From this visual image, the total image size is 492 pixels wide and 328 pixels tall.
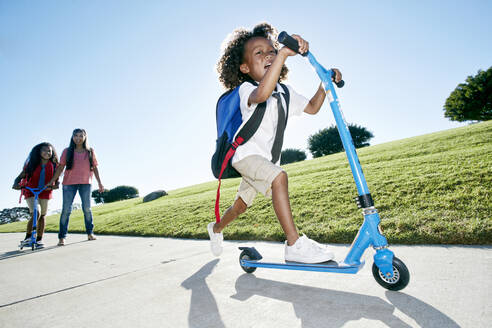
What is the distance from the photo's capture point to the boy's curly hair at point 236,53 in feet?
9.48

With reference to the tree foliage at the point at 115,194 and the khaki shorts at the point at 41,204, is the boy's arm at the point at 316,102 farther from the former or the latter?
the tree foliage at the point at 115,194

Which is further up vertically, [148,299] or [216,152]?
[216,152]

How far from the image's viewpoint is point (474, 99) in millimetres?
39250

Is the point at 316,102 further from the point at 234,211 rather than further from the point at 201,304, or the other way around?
the point at 201,304

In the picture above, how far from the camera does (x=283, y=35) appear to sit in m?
1.86

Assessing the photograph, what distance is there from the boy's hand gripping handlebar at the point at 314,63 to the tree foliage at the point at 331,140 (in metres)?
45.6

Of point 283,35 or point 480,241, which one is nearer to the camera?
point 283,35

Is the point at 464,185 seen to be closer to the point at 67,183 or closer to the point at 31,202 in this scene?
the point at 67,183

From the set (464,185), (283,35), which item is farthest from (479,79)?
(283,35)

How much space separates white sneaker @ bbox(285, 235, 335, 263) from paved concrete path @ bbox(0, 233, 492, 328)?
0.62 ft

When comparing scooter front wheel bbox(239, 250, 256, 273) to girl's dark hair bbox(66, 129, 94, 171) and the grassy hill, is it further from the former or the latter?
girl's dark hair bbox(66, 129, 94, 171)

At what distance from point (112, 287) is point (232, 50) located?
2536mm

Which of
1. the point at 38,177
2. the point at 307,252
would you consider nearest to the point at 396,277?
the point at 307,252

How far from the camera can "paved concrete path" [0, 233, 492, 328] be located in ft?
4.71
